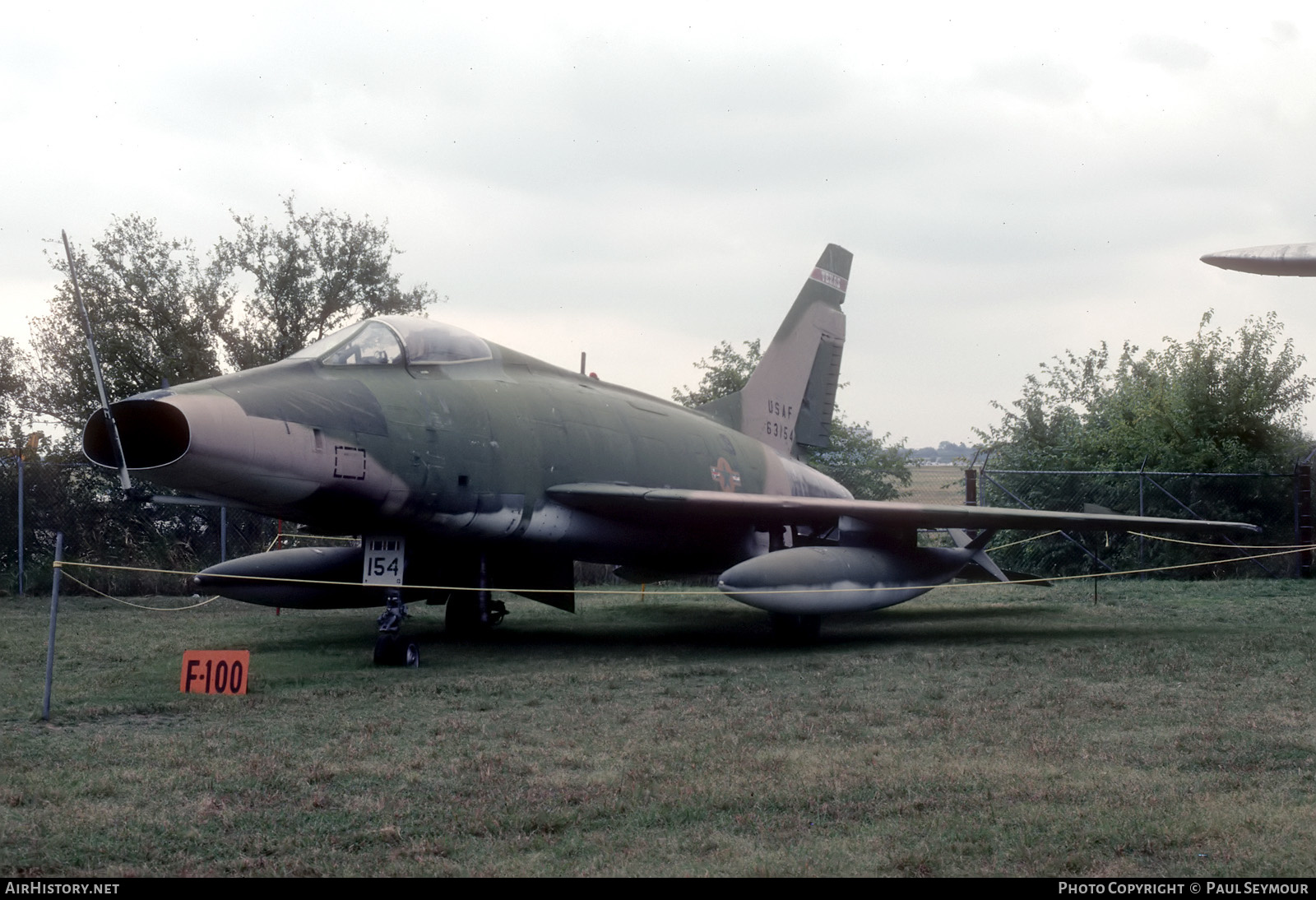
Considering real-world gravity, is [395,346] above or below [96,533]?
above

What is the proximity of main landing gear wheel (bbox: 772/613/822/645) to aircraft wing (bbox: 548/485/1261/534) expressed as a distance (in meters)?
1.04

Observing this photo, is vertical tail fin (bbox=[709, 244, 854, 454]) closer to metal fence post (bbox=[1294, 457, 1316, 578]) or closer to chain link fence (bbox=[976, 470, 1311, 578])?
chain link fence (bbox=[976, 470, 1311, 578])

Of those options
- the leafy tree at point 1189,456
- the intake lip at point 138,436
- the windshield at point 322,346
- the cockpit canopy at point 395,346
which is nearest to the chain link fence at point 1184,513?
the leafy tree at point 1189,456

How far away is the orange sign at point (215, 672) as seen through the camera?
699cm

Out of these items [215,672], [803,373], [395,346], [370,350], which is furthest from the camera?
[803,373]

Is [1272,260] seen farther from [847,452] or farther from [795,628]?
[847,452]

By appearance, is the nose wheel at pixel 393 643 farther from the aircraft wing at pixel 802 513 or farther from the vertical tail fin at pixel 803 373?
the vertical tail fin at pixel 803 373

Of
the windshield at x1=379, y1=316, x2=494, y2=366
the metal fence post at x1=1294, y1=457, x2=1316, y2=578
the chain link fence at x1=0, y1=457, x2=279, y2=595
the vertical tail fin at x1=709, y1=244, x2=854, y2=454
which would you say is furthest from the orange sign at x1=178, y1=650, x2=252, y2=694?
the metal fence post at x1=1294, y1=457, x2=1316, y2=578

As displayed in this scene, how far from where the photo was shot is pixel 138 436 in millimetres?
7094

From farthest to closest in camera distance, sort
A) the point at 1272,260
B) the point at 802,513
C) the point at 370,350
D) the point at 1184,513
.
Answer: the point at 1184,513 < the point at 802,513 < the point at 370,350 < the point at 1272,260

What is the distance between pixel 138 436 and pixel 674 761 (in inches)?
173

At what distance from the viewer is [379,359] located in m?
8.78

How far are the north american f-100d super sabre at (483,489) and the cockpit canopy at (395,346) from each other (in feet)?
0.06

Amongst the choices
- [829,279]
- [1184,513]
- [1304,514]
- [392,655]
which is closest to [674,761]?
[392,655]
